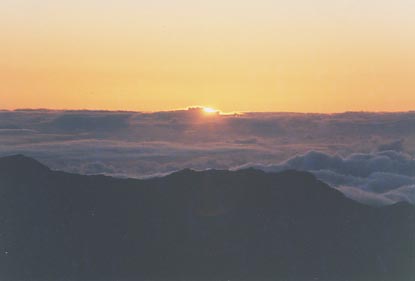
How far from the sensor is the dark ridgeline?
358ft

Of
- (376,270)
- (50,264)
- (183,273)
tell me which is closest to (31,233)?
(50,264)

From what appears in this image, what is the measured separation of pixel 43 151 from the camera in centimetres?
11306

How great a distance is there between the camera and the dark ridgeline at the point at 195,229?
109 m

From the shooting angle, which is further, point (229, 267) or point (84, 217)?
point (84, 217)

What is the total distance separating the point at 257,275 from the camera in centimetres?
10881

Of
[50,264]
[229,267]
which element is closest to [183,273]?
[229,267]

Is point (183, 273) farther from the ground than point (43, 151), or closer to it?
closer to it

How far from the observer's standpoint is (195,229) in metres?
116

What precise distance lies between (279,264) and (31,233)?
24263 mm

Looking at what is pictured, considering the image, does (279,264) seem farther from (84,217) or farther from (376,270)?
(84,217)

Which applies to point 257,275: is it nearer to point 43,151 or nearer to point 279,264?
point 279,264

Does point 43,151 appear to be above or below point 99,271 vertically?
above

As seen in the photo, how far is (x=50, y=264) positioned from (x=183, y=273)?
41.3 ft

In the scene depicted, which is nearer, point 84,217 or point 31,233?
point 31,233
